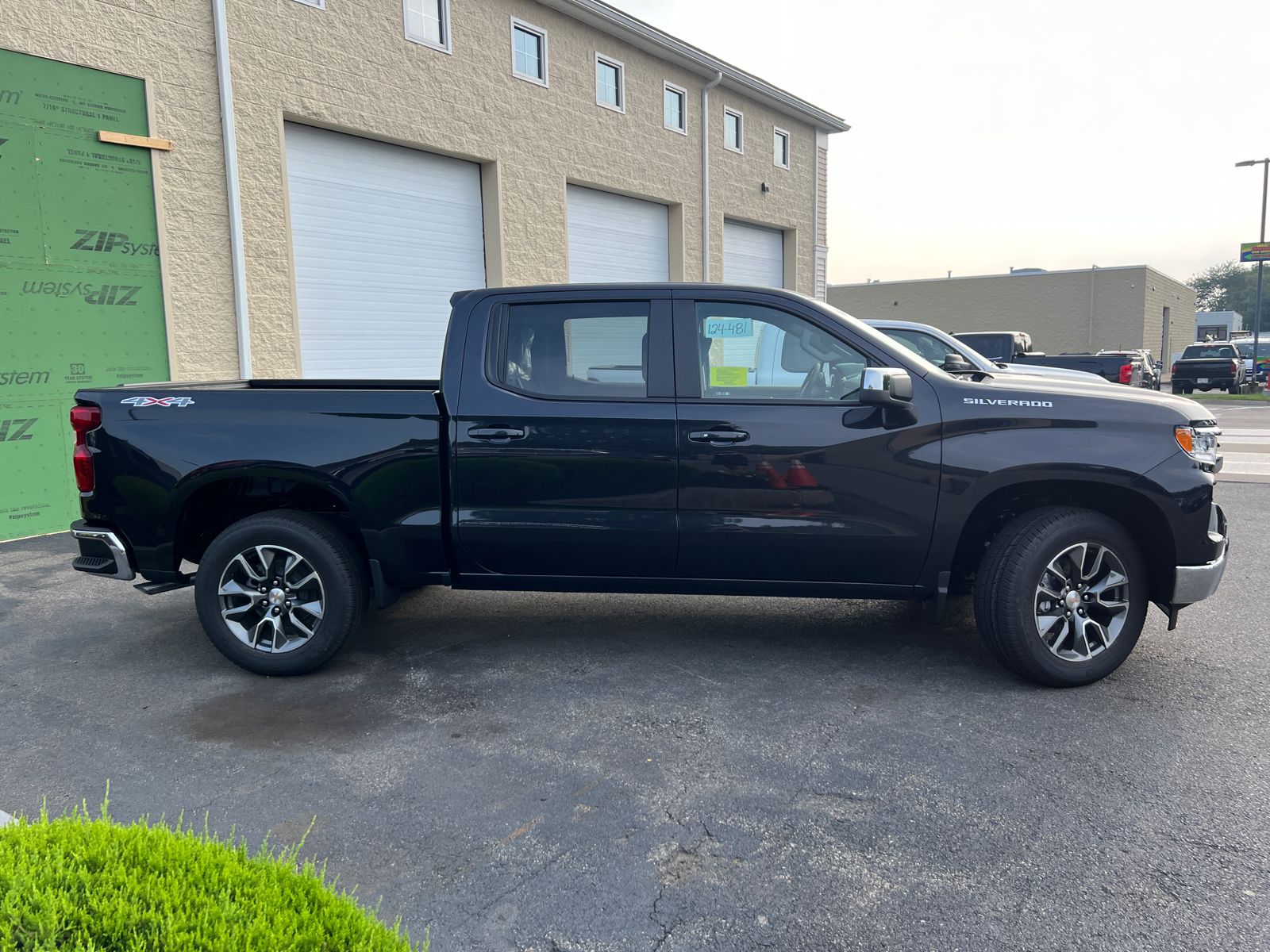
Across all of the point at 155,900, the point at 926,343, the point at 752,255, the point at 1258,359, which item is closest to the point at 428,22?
the point at 926,343

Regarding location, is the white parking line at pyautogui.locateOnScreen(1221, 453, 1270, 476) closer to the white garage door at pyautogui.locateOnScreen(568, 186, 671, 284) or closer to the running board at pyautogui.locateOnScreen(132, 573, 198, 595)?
the white garage door at pyautogui.locateOnScreen(568, 186, 671, 284)

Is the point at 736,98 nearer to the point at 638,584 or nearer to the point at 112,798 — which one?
the point at 638,584

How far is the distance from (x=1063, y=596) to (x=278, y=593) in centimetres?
386

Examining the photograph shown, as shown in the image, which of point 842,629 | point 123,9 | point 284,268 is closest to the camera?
point 842,629

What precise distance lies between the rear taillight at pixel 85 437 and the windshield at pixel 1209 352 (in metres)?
35.1

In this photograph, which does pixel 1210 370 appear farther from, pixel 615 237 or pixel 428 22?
pixel 428 22

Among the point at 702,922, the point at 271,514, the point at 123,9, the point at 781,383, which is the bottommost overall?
the point at 702,922

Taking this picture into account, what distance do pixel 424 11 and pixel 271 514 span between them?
33.1ft

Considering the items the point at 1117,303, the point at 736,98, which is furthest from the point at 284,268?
the point at 1117,303

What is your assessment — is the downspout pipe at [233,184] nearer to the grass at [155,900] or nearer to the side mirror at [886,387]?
the side mirror at [886,387]

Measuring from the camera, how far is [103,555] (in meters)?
4.66

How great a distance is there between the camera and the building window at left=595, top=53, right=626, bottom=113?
A: 15.3 m

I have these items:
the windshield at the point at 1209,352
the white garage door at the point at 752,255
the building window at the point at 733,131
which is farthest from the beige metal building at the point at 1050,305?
the building window at the point at 733,131

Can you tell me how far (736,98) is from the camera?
18.8m
